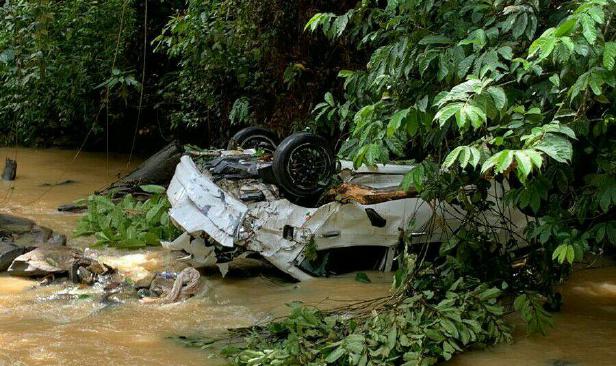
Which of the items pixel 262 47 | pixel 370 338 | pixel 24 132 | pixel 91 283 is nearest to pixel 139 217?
pixel 91 283

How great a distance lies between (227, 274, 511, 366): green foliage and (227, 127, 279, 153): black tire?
3.44 meters

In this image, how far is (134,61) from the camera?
1471 centimetres

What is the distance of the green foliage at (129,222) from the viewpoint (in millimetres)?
8945

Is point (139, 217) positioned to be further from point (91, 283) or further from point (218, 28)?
point (218, 28)

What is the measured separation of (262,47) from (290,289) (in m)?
4.91

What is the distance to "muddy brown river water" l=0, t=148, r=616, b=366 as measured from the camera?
5316 millimetres

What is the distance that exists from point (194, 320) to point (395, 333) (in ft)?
6.61

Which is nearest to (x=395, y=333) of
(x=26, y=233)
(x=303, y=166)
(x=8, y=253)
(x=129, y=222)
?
(x=303, y=166)

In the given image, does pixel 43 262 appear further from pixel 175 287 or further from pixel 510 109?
pixel 510 109

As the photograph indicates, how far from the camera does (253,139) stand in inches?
357

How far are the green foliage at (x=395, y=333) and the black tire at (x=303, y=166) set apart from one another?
60.7 inches

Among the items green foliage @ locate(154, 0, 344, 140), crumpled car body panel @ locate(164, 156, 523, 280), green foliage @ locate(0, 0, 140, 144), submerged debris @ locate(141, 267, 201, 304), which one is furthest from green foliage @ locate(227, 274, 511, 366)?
green foliage @ locate(0, 0, 140, 144)

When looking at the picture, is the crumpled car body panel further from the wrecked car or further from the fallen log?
the fallen log

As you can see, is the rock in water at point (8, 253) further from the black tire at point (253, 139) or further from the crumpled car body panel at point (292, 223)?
the black tire at point (253, 139)
